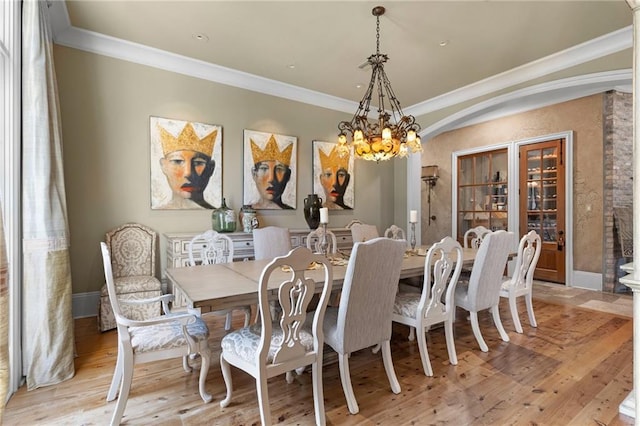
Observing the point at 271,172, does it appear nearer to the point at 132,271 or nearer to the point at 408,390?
the point at 132,271

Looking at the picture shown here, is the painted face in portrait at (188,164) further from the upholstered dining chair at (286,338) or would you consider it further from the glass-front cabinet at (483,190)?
the glass-front cabinet at (483,190)

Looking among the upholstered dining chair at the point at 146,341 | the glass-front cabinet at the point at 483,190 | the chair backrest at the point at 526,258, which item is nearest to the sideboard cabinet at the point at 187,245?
the upholstered dining chair at the point at 146,341

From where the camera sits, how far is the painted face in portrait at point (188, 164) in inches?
153

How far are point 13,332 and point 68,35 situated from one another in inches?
113

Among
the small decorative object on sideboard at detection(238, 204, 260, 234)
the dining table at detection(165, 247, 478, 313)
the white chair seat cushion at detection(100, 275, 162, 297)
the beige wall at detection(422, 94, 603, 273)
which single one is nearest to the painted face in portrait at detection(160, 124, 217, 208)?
the small decorative object on sideboard at detection(238, 204, 260, 234)

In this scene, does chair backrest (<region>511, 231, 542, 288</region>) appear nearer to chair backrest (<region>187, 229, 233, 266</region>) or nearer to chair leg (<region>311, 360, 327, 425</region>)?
chair leg (<region>311, 360, 327, 425</region>)

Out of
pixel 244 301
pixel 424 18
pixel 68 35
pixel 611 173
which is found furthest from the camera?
pixel 611 173

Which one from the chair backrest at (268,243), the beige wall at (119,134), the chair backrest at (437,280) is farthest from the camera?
the beige wall at (119,134)

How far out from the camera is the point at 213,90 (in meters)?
4.17

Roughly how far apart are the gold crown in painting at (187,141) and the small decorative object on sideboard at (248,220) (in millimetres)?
822

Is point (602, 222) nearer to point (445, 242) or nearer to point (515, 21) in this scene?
point (515, 21)

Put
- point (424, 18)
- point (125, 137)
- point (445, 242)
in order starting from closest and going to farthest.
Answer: point (445, 242), point (424, 18), point (125, 137)

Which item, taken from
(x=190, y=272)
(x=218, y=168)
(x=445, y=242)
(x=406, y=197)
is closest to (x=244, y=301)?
(x=190, y=272)

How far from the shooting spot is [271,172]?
4.59 meters
